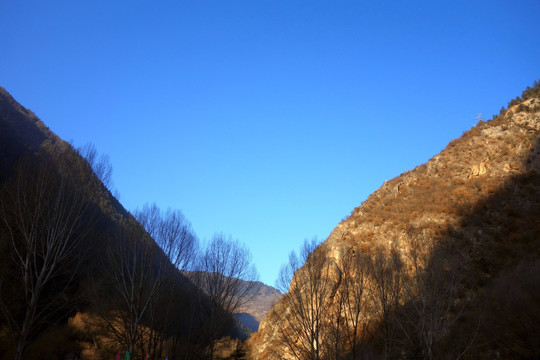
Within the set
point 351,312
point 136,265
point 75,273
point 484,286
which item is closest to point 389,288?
point 351,312

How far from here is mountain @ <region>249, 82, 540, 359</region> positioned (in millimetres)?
21938

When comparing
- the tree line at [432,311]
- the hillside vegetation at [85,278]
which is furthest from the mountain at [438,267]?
the hillside vegetation at [85,278]

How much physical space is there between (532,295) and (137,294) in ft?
81.3

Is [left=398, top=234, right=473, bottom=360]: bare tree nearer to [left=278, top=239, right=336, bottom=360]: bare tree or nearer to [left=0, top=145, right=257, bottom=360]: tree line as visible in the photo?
[left=278, top=239, right=336, bottom=360]: bare tree

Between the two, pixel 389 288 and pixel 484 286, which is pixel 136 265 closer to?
pixel 389 288

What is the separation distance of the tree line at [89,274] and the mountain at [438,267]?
8.35 metres

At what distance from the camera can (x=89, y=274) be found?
4272 centimetres

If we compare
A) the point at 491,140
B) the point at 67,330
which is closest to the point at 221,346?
the point at 67,330

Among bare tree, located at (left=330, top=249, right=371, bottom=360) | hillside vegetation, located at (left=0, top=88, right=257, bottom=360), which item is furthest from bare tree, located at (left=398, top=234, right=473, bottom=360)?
hillside vegetation, located at (left=0, top=88, right=257, bottom=360)

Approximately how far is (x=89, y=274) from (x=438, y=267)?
37.2 metres

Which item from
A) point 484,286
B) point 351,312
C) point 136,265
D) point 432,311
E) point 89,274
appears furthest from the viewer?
point 89,274

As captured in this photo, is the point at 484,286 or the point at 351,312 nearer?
the point at 484,286

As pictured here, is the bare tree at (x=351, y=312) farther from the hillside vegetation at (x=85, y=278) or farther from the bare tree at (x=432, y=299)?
the hillside vegetation at (x=85, y=278)

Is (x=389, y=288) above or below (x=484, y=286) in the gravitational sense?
below
